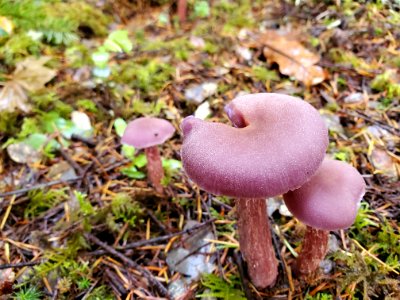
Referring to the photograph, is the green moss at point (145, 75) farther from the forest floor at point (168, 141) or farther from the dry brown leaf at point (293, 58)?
the dry brown leaf at point (293, 58)

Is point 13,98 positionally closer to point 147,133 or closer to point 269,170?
point 147,133

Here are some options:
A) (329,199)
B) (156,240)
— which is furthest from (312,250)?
(156,240)

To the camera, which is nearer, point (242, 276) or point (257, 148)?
point (257, 148)

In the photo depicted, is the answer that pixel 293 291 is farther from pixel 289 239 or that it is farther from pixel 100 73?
pixel 100 73

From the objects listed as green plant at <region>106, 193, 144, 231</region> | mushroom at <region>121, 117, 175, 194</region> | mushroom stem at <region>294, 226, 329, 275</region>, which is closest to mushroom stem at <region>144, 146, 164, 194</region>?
mushroom at <region>121, 117, 175, 194</region>

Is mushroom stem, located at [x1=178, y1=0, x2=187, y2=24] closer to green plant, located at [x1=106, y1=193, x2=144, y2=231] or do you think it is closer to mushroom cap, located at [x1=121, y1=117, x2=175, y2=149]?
mushroom cap, located at [x1=121, y1=117, x2=175, y2=149]

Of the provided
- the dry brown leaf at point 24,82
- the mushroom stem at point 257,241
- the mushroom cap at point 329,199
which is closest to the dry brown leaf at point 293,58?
the mushroom cap at point 329,199
